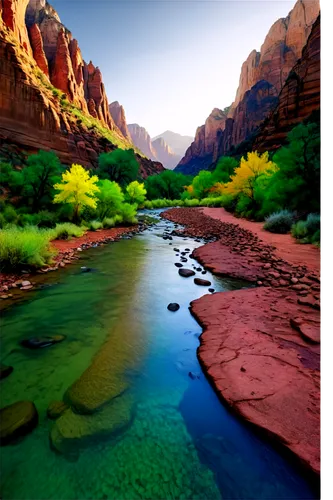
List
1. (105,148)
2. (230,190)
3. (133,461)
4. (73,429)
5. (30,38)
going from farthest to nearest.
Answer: (30,38) < (105,148) < (230,190) < (73,429) < (133,461)

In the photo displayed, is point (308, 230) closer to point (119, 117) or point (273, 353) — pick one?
point (273, 353)

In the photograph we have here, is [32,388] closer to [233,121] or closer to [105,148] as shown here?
[105,148]

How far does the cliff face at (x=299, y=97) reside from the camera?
136 ft

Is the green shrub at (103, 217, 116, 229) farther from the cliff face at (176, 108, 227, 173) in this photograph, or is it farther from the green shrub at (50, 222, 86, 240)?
the cliff face at (176, 108, 227, 173)

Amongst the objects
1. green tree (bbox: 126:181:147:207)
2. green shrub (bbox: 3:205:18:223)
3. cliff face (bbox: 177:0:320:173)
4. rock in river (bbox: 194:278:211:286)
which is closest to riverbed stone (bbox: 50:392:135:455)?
rock in river (bbox: 194:278:211:286)

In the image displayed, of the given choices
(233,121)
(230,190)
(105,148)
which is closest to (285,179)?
(230,190)

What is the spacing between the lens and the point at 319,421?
2.72 meters

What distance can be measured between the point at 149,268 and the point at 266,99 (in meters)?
96.5

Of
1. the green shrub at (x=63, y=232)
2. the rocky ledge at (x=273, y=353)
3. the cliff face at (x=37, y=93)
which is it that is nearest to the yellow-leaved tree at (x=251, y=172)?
the green shrub at (x=63, y=232)

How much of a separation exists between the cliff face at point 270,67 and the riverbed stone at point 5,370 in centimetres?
8830

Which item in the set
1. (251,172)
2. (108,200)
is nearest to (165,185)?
(251,172)

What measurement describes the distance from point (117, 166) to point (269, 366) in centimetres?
3844

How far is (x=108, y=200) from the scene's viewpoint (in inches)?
786

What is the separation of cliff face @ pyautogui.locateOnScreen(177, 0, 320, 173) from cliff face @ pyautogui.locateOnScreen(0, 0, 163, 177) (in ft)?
188
